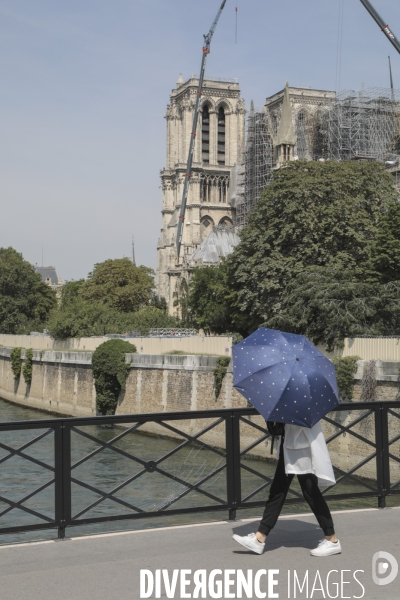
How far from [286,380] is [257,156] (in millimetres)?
103733

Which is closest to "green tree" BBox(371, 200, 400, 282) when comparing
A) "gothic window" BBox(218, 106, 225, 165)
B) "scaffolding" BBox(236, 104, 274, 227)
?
"scaffolding" BBox(236, 104, 274, 227)

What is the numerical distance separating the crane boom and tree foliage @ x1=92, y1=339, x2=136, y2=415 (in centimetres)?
3690

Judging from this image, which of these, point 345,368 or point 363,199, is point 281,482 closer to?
point 345,368

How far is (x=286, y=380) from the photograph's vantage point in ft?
25.4

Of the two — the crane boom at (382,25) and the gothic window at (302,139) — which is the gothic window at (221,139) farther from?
the crane boom at (382,25)

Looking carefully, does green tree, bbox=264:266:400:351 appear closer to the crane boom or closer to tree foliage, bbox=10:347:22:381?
tree foliage, bbox=10:347:22:381

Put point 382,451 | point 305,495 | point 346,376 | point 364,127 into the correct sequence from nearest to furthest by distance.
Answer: point 305,495, point 382,451, point 346,376, point 364,127

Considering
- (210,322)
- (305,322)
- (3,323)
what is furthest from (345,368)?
(3,323)

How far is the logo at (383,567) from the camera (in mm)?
7148

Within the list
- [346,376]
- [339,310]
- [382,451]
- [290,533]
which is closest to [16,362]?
[339,310]

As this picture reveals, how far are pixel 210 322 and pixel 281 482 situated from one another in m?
50.0

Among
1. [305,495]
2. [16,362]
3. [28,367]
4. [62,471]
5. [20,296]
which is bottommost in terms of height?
[28,367]

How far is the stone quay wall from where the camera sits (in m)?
24.2

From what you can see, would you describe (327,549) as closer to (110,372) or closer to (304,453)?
(304,453)
